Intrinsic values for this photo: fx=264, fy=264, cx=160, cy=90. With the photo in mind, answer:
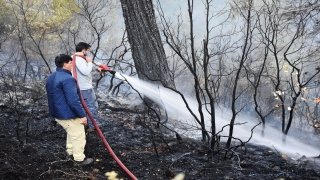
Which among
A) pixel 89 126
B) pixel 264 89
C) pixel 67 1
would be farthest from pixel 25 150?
pixel 264 89

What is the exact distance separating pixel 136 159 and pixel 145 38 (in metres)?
2.87

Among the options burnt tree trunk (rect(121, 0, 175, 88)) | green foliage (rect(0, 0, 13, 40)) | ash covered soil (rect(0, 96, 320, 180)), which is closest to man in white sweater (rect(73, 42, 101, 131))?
ash covered soil (rect(0, 96, 320, 180))

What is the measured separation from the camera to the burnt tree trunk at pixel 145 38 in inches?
226

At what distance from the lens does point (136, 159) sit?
13.0 ft

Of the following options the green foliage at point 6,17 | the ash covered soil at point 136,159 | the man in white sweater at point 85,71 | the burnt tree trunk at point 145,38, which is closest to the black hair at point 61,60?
the man in white sweater at point 85,71

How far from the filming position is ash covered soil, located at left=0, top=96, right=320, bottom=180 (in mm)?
3396

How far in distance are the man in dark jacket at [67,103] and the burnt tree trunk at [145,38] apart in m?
2.37

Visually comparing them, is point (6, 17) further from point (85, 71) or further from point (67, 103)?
point (67, 103)

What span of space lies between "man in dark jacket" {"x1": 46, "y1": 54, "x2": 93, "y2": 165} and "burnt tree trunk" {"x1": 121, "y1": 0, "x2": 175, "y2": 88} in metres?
2.37

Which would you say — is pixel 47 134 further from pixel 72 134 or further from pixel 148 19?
pixel 148 19

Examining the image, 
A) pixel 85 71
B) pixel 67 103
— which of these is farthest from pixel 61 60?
pixel 85 71

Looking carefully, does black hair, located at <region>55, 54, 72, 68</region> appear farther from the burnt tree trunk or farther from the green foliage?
the green foliage

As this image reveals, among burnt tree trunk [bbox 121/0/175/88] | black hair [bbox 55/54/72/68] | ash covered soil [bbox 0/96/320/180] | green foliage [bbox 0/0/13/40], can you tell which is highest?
green foliage [bbox 0/0/13/40]

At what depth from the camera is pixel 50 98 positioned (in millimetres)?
3629
